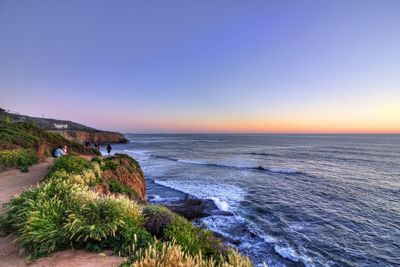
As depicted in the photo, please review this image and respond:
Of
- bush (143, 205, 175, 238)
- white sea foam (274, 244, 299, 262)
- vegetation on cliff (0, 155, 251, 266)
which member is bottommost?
white sea foam (274, 244, 299, 262)

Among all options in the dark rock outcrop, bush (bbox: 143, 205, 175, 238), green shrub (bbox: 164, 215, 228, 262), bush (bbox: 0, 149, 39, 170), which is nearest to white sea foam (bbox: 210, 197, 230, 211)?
the dark rock outcrop

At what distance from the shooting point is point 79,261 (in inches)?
170

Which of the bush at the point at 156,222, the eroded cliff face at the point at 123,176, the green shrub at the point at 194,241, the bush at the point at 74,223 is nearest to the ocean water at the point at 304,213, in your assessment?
the eroded cliff face at the point at 123,176

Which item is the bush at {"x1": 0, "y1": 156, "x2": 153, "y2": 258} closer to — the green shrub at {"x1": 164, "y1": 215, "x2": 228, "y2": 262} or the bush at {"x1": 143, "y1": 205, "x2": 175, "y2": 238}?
the bush at {"x1": 143, "y1": 205, "x2": 175, "y2": 238}

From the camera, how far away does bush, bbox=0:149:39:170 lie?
13.8m

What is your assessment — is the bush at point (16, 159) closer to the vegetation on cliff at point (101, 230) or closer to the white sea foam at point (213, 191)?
the vegetation on cliff at point (101, 230)

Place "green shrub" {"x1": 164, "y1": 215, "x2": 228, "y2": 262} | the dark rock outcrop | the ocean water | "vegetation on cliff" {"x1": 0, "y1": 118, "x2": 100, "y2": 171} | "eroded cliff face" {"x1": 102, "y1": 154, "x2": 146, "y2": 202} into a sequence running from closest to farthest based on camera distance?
"green shrub" {"x1": 164, "y1": 215, "x2": 228, "y2": 262}, the ocean water, "vegetation on cliff" {"x1": 0, "y1": 118, "x2": 100, "y2": 171}, "eroded cliff face" {"x1": 102, "y1": 154, "x2": 146, "y2": 202}, the dark rock outcrop

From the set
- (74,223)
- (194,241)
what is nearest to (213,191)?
(194,241)

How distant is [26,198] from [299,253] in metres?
11.1

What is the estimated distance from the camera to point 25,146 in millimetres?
19000

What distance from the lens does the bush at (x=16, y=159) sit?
13795 mm

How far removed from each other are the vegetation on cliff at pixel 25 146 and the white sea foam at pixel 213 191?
11.4 metres

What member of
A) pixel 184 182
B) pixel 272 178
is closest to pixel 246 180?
pixel 272 178

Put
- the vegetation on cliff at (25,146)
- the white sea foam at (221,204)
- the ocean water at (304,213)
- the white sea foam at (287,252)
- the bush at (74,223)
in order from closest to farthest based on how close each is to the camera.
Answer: the bush at (74,223), the white sea foam at (287,252), the ocean water at (304,213), the vegetation on cliff at (25,146), the white sea foam at (221,204)
